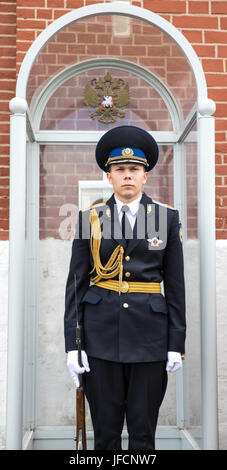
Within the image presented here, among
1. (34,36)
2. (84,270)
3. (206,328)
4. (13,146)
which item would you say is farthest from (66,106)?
(206,328)

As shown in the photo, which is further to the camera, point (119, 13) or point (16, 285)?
point (119, 13)

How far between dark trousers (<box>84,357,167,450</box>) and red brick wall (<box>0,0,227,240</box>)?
1.28 meters

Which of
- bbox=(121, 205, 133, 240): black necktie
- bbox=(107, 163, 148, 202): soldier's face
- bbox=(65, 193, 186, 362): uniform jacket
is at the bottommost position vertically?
bbox=(65, 193, 186, 362): uniform jacket

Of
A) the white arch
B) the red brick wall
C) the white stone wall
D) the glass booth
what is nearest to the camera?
the white arch

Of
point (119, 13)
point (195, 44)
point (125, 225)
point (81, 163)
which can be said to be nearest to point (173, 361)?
point (125, 225)

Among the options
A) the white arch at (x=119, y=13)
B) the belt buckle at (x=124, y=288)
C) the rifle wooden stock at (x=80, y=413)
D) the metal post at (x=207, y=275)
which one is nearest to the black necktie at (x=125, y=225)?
the belt buckle at (x=124, y=288)

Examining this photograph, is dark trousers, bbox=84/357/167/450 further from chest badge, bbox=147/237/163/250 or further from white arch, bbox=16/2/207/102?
white arch, bbox=16/2/207/102

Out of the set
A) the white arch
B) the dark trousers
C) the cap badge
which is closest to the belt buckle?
the dark trousers

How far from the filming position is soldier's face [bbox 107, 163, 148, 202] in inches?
87.3

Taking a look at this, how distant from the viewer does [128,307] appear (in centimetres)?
216

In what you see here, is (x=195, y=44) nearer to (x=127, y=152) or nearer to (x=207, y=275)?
(x=127, y=152)

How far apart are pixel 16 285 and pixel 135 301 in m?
0.53

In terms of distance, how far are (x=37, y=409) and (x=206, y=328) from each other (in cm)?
124

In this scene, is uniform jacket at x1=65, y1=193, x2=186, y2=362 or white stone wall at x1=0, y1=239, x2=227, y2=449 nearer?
uniform jacket at x1=65, y1=193, x2=186, y2=362
